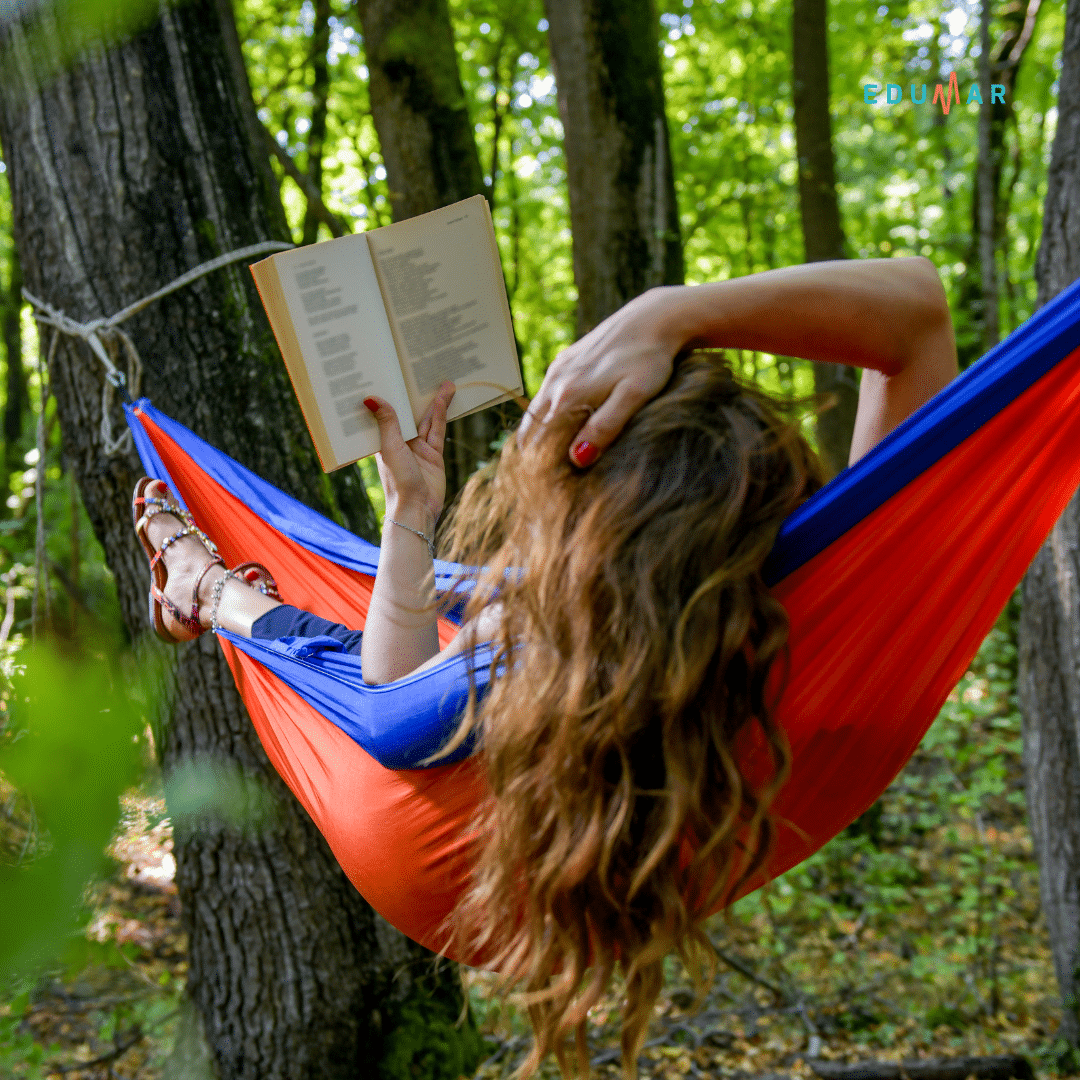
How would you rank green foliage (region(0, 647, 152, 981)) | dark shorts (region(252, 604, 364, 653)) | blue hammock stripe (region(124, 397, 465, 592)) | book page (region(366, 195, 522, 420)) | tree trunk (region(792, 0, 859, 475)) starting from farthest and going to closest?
tree trunk (region(792, 0, 859, 475)) → blue hammock stripe (region(124, 397, 465, 592)) → dark shorts (region(252, 604, 364, 653)) → book page (region(366, 195, 522, 420)) → green foliage (region(0, 647, 152, 981))

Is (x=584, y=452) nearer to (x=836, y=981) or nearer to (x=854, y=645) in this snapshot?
(x=854, y=645)

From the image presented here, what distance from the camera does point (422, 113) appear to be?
3.19 meters

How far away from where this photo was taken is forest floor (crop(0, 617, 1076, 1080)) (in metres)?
2.38

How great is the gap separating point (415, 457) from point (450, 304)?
7.7 inches

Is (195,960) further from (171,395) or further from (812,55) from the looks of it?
(812,55)

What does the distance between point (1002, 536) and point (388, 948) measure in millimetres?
1599

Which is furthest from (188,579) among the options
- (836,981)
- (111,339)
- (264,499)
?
(836,981)

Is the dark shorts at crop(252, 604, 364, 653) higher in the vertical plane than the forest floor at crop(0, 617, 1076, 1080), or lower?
higher

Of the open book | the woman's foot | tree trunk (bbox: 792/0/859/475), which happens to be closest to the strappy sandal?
the woman's foot

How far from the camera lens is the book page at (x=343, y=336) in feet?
3.48

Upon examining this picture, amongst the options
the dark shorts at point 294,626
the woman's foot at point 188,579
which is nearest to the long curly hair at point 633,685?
the dark shorts at point 294,626

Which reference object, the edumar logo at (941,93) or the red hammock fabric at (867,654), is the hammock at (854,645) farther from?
the edumar logo at (941,93)

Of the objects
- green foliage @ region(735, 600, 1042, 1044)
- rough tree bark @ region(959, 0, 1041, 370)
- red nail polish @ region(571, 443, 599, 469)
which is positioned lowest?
green foliage @ region(735, 600, 1042, 1044)

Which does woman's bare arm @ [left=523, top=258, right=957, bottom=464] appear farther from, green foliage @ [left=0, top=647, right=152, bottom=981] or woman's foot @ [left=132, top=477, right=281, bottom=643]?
woman's foot @ [left=132, top=477, right=281, bottom=643]
